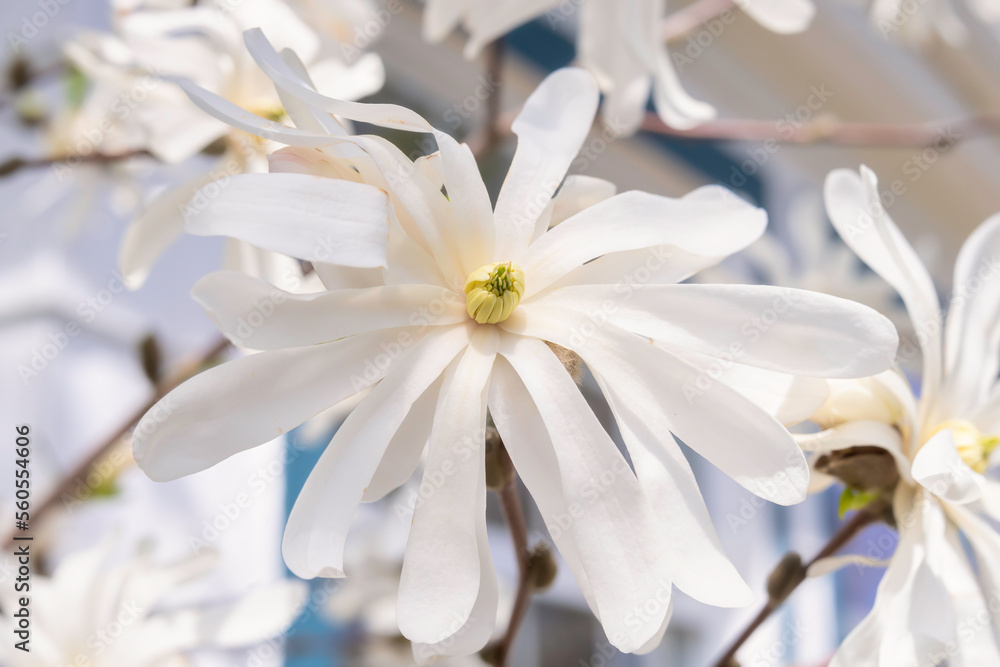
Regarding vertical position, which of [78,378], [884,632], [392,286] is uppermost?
[392,286]

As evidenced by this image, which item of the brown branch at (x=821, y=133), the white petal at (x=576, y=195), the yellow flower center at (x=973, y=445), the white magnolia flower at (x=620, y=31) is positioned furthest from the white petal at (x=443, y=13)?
the yellow flower center at (x=973, y=445)

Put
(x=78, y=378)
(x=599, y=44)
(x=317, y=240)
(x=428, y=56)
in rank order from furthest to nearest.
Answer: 1. (x=428, y=56)
2. (x=78, y=378)
3. (x=599, y=44)
4. (x=317, y=240)

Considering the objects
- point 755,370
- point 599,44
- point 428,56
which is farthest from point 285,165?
point 428,56

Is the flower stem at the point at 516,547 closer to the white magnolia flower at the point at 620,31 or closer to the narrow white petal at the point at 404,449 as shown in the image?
the narrow white petal at the point at 404,449

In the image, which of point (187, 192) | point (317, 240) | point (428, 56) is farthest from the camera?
point (428, 56)

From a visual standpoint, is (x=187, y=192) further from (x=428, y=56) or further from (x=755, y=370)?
(x=428, y=56)

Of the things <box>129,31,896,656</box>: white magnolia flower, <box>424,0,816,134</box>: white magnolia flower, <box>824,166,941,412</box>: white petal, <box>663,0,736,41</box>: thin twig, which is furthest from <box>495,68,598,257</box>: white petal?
<box>663,0,736,41</box>: thin twig
